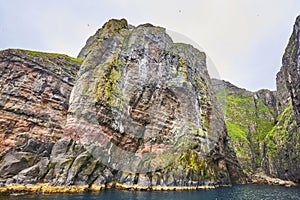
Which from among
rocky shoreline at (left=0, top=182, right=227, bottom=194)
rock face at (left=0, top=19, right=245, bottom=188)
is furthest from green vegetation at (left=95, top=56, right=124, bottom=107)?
rocky shoreline at (left=0, top=182, right=227, bottom=194)

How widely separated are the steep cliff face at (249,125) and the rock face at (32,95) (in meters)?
102

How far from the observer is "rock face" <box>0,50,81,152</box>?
59375 millimetres

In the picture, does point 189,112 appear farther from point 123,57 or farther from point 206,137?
point 123,57

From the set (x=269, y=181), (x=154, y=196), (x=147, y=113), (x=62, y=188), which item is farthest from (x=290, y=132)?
(x=62, y=188)

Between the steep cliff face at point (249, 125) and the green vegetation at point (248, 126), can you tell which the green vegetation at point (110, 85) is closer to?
the steep cliff face at point (249, 125)

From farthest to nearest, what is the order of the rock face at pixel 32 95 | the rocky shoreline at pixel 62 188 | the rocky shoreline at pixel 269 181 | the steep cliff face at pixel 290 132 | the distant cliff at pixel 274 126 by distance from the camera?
the rocky shoreline at pixel 269 181
the distant cliff at pixel 274 126
the steep cliff face at pixel 290 132
the rock face at pixel 32 95
the rocky shoreline at pixel 62 188

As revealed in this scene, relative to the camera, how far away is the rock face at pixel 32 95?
59.4 meters

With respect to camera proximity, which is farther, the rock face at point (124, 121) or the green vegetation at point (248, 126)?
the green vegetation at point (248, 126)

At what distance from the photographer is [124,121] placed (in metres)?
69.3

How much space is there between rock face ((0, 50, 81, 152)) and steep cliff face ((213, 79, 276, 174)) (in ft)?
336

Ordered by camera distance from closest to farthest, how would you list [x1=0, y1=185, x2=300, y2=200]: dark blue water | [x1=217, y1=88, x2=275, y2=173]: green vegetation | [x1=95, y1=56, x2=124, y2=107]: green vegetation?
[x1=0, y1=185, x2=300, y2=200]: dark blue water → [x1=95, y1=56, x2=124, y2=107]: green vegetation → [x1=217, y1=88, x2=275, y2=173]: green vegetation

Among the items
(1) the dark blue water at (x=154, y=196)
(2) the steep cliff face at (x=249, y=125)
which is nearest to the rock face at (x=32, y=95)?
(1) the dark blue water at (x=154, y=196)

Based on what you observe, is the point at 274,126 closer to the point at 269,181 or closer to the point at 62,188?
the point at 269,181

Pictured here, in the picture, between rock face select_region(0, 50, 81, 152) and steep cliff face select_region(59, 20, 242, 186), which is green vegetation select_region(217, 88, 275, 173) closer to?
steep cliff face select_region(59, 20, 242, 186)
